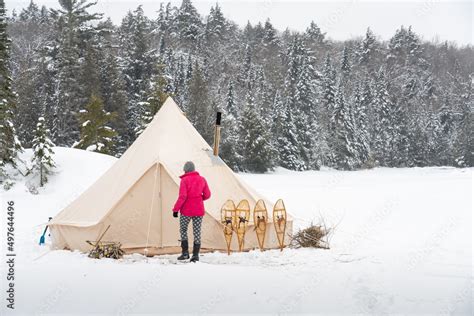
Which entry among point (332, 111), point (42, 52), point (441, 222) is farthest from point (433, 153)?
point (441, 222)

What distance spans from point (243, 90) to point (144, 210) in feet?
167

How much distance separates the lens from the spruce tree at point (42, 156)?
652 inches

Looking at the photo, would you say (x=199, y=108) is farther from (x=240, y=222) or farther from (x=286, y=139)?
(x=240, y=222)

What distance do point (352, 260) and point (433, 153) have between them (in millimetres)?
54798

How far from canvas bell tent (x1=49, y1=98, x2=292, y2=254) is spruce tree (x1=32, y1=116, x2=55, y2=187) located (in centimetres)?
749

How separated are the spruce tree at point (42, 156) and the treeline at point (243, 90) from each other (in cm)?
49

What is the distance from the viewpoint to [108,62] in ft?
126

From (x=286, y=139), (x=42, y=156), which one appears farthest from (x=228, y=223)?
(x=286, y=139)

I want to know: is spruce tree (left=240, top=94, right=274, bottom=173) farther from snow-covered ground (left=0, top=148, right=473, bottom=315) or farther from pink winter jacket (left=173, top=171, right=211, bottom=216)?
pink winter jacket (left=173, top=171, right=211, bottom=216)

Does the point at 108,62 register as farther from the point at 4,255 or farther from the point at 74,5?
the point at 4,255

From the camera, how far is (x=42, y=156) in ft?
54.4

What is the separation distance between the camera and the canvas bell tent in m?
9.03

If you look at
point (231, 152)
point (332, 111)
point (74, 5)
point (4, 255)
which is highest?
point (74, 5)

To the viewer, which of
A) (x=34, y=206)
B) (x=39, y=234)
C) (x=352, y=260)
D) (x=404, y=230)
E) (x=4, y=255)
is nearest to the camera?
(x=352, y=260)
